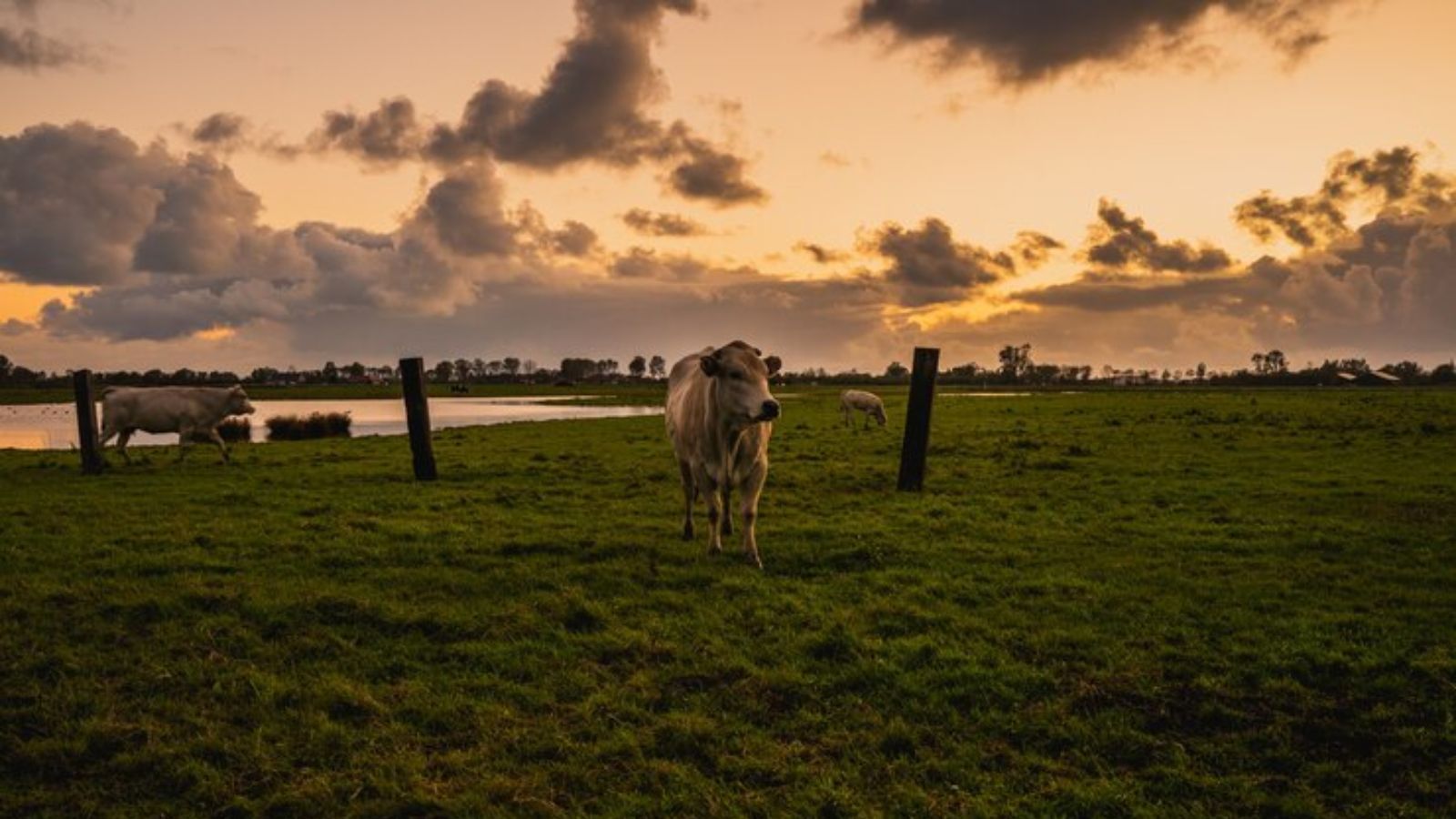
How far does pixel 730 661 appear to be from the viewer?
6.36m

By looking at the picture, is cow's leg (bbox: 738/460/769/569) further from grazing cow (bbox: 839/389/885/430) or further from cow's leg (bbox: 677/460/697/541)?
grazing cow (bbox: 839/389/885/430)

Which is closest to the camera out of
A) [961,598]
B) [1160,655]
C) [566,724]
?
[566,724]

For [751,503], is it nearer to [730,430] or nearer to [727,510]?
[730,430]

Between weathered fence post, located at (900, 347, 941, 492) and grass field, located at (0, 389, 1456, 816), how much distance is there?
71.5 inches

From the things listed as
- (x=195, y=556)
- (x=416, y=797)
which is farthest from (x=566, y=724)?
(x=195, y=556)

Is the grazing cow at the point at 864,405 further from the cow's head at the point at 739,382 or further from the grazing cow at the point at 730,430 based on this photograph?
the cow's head at the point at 739,382

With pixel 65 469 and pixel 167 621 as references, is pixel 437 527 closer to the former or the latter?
pixel 167 621

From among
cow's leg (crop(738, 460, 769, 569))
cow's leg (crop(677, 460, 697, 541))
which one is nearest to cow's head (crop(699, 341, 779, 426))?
cow's leg (crop(738, 460, 769, 569))

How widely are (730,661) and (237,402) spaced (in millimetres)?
21087

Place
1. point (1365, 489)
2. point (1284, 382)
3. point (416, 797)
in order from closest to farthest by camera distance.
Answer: point (416, 797)
point (1365, 489)
point (1284, 382)

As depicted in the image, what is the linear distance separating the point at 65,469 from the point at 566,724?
66.4ft

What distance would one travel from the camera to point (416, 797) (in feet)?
14.7

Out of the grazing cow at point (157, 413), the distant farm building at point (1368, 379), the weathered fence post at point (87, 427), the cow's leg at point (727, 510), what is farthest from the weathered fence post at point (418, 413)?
the distant farm building at point (1368, 379)

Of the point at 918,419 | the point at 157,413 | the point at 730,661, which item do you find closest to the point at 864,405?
the point at 918,419
